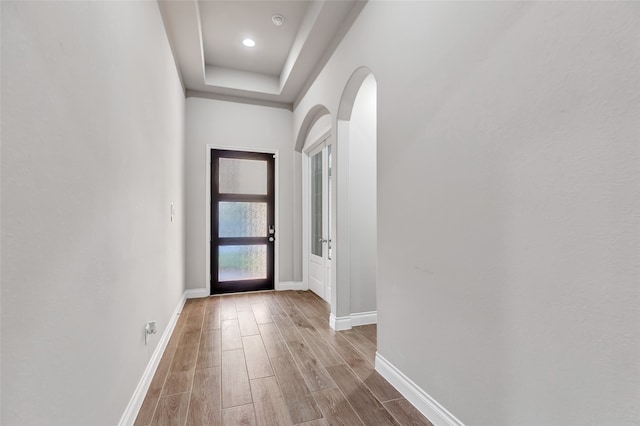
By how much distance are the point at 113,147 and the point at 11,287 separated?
90 centimetres

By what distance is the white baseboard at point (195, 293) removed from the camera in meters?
4.11

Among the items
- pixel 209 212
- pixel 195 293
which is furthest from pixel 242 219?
pixel 195 293

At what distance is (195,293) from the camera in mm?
4152

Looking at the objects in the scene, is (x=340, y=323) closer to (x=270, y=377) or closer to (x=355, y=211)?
(x=270, y=377)

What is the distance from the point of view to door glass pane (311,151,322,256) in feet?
13.7

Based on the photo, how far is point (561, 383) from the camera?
3.37 ft

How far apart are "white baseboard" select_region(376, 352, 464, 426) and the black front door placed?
2799mm

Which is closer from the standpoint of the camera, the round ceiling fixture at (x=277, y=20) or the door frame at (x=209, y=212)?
the round ceiling fixture at (x=277, y=20)

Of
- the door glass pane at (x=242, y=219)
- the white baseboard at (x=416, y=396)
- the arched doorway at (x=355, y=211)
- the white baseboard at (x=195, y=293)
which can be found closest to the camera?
the white baseboard at (x=416, y=396)

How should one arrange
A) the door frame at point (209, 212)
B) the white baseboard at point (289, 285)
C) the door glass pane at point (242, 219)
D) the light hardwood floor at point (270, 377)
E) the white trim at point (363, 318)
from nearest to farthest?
1. the light hardwood floor at point (270, 377)
2. the white trim at point (363, 318)
3. the door frame at point (209, 212)
4. the door glass pane at point (242, 219)
5. the white baseboard at point (289, 285)

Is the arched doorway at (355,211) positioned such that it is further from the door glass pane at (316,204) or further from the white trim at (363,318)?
the door glass pane at (316,204)

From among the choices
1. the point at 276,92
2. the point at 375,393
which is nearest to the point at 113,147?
the point at 375,393

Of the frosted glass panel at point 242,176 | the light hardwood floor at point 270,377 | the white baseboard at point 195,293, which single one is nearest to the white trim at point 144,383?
the light hardwood floor at point 270,377

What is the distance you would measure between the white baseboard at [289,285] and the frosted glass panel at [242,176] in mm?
1481
